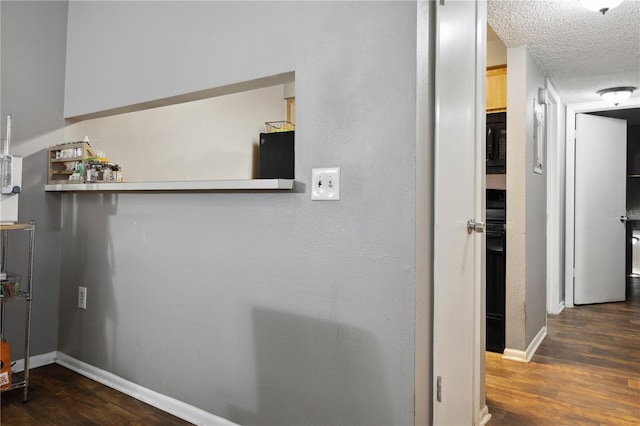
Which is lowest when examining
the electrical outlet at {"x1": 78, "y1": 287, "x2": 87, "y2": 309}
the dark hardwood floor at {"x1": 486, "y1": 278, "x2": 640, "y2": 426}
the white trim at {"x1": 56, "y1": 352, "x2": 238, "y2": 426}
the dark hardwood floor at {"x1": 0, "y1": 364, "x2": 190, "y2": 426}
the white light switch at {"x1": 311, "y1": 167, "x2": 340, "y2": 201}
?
the dark hardwood floor at {"x1": 486, "y1": 278, "x2": 640, "y2": 426}

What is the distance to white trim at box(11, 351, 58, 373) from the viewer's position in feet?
7.64

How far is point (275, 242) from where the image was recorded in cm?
164

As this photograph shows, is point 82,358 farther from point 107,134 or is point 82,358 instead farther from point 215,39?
point 215,39

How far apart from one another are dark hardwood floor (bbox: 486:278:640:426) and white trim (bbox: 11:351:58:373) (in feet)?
8.16

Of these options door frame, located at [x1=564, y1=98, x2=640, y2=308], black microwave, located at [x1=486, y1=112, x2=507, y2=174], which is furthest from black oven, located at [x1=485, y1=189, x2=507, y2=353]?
door frame, located at [x1=564, y1=98, x2=640, y2=308]

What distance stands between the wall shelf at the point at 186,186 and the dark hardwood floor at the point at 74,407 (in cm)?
104

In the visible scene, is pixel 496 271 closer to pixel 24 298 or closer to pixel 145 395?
pixel 145 395

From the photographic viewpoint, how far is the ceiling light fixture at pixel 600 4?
2248 millimetres

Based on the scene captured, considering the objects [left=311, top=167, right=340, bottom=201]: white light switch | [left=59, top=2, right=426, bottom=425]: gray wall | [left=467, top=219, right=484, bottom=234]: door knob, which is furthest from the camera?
[left=467, top=219, right=484, bottom=234]: door knob

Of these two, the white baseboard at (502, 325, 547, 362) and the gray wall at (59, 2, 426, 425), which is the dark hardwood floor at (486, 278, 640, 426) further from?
the gray wall at (59, 2, 426, 425)

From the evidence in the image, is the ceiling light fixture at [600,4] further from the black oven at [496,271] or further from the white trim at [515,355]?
the white trim at [515,355]

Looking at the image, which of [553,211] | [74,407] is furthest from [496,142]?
[74,407]

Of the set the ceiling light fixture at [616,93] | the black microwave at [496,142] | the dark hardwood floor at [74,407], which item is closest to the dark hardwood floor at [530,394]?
the dark hardwood floor at [74,407]

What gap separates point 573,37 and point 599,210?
267 centimetres
